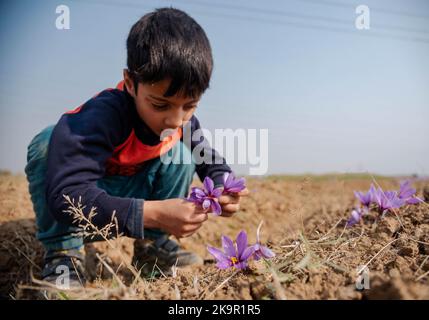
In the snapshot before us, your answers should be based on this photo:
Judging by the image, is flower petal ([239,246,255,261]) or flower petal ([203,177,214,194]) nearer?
flower petal ([239,246,255,261])

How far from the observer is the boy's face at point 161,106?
1.66m

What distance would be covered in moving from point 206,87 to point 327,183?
3334 millimetres

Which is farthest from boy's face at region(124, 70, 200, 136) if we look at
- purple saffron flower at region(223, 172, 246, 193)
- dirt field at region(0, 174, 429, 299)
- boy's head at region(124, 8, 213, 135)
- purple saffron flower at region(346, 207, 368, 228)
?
purple saffron flower at region(346, 207, 368, 228)

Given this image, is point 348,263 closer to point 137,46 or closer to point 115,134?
point 115,134

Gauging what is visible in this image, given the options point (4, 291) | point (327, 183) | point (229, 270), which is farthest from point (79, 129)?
point (327, 183)

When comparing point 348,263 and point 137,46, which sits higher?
point 137,46

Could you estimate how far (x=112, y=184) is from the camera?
2.02 meters

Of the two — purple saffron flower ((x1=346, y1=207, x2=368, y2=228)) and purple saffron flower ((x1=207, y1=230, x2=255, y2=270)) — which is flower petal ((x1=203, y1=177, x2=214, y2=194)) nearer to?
purple saffron flower ((x1=207, y1=230, x2=255, y2=270))

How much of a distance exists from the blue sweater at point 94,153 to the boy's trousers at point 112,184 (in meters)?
0.21

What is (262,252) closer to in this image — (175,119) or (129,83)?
(175,119)

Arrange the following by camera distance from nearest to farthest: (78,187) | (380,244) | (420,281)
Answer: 1. (420,281)
2. (380,244)
3. (78,187)

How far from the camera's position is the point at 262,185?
13.5 ft

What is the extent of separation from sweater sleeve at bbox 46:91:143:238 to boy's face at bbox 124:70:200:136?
4.9 inches

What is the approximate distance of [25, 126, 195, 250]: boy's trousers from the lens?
1875 millimetres
